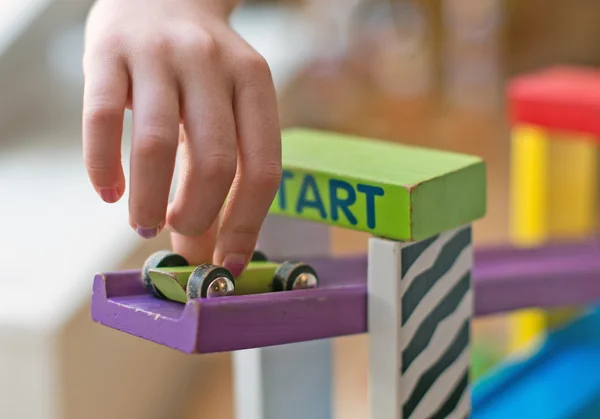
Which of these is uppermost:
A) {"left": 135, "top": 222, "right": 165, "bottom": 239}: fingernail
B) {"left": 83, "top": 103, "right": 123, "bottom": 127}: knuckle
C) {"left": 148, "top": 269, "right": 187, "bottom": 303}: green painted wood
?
{"left": 83, "top": 103, "right": 123, "bottom": 127}: knuckle

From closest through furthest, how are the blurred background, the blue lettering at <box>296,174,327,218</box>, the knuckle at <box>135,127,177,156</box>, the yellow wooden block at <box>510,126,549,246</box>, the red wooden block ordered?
the knuckle at <box>135,127,177,156</box> → the blue lettering at <box>296,174,327,218</box> → the red wooden block → the yellow wooden block at <box>510,126,549,246</box> → the blurred background

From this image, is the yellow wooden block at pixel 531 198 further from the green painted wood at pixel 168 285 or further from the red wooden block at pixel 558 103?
the green painted wood at pixel 168 285

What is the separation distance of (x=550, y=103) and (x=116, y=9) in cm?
55

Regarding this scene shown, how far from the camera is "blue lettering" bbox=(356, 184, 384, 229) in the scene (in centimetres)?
49

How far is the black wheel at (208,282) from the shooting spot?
442mm

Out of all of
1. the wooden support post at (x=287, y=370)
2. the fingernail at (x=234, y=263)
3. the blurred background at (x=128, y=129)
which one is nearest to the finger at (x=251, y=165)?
the fingernail at (x=234, y=263)

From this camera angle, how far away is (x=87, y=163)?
0.43 metres

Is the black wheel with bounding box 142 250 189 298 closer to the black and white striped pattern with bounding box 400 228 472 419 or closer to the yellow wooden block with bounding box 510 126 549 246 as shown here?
the black and white striped pattern with bounding box 400 228 472 419

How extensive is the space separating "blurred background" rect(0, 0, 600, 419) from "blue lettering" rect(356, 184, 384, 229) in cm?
23

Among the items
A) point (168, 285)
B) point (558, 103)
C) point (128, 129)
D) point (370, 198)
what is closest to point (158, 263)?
point (168, 285)

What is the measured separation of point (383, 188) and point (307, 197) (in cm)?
7

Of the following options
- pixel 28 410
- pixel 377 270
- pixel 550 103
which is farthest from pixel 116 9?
pixel 28 410

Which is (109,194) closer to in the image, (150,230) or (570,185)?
(150,230)

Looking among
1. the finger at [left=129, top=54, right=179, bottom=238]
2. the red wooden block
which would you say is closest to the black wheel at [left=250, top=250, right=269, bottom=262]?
the finger at [left=129, top=54, right=179, bottom=238]
